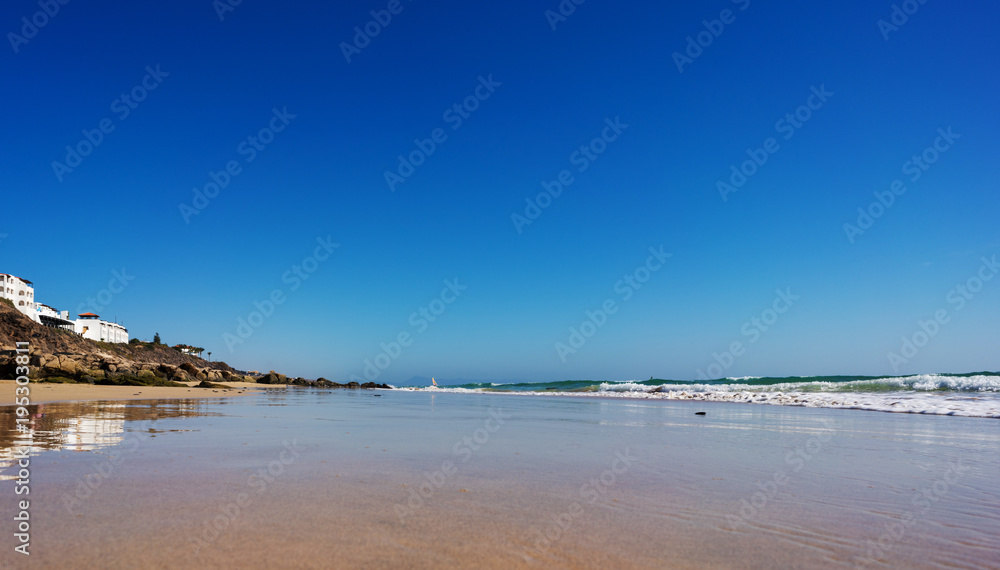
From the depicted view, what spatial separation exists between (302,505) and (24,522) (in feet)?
4.73

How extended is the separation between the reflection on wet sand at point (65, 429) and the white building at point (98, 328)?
3192 inches

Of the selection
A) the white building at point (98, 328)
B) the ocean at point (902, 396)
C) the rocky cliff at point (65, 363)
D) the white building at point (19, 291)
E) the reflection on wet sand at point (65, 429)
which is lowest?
the ocean at point (902, 396)

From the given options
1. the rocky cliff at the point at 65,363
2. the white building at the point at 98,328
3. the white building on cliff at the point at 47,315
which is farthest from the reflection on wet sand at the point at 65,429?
the white building at the point at 98,328

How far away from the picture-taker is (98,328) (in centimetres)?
7944

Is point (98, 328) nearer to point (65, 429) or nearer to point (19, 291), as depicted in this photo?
point (19, 291)

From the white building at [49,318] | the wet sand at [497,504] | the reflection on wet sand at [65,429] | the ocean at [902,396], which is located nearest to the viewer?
the wet sand at [497,504]

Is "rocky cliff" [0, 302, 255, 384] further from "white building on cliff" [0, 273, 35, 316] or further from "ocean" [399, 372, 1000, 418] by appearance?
"white building on cliff" [0, 273, 35, 316]

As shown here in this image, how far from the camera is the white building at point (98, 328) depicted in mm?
76681

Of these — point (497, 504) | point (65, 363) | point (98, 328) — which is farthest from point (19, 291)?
point (497, 504)

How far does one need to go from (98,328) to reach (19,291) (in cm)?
1456

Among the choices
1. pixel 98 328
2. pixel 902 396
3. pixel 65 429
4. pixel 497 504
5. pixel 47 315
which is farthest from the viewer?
pixel 98 328

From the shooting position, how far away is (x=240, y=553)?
7.72ft

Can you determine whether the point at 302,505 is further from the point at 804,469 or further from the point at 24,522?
the point at 804,469

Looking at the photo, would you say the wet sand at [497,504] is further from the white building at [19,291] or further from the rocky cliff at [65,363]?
the white building at [19,291]
